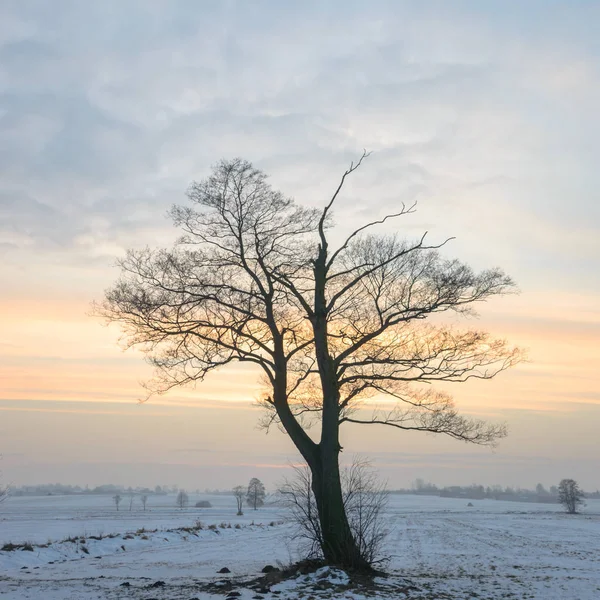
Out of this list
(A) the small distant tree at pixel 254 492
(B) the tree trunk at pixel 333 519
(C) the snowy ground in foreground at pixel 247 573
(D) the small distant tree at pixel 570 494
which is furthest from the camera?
Answer: (A) the small distant tree at pixel 254 492

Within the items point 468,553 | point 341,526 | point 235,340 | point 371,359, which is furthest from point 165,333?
point 468,553

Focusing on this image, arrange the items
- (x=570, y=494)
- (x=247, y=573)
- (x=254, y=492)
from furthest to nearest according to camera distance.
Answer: (x=254, y=492) → (x=570, y=494) → (x=247, y=573)

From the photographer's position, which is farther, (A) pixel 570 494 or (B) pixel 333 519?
(A) pixel 570 494

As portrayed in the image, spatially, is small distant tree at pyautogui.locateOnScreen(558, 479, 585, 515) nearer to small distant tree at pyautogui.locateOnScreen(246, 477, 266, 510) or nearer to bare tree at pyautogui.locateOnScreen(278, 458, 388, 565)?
small distant tree at pyautogui.locateOnScreen(246, 477, 266, 510)

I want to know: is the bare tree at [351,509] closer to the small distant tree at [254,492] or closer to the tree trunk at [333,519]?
the tree trunk at [333,519]

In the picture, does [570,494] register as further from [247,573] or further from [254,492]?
[247,573]

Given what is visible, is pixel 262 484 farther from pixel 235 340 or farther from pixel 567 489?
pixel 235 340

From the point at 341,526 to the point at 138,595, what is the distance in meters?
4.62

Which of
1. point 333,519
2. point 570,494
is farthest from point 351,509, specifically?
point 570,494

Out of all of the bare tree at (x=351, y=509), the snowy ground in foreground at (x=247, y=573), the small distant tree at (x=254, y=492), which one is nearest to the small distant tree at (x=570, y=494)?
the small distant tree at (x=254, y=492)

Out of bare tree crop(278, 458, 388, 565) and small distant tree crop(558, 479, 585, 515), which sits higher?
bare tree crop(278, 458, 388, 565)

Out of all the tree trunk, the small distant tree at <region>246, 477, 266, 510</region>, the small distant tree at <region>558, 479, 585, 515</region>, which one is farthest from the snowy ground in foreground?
the small distant tree at <region>246, 477, 266, 510</region>

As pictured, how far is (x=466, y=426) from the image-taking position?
1404 centimetres

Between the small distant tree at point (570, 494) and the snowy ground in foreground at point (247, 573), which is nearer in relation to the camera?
the snowy ground in foreground at point (247, 573)
